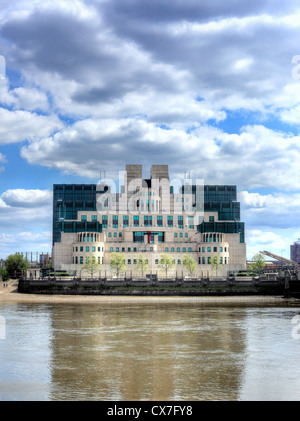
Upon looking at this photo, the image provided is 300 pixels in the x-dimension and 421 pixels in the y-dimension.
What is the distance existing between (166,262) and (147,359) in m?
135

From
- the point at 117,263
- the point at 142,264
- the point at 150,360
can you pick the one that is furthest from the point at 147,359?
the point at 142,264

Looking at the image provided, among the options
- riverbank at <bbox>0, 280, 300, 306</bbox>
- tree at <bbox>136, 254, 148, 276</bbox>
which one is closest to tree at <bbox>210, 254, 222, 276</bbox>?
tree at <bbox>136, 254, 148, 276</bbox>

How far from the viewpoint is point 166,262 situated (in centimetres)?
17875

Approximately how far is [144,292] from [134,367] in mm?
107576

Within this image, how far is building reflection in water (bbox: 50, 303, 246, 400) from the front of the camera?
108 ft

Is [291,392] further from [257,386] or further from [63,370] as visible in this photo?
[63,370]

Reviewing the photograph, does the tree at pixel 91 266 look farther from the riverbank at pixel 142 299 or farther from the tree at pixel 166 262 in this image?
the riverbank at pixel 142 299

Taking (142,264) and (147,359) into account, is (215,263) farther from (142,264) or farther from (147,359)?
(147,359)

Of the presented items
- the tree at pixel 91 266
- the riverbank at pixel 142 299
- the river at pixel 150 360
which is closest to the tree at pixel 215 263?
the tree at pixel 91 266

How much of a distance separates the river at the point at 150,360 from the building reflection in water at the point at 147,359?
7cm

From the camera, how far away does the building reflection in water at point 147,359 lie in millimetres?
32938

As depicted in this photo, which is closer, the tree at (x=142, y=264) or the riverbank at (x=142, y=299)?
the riverbank at (x=142, y=299)
